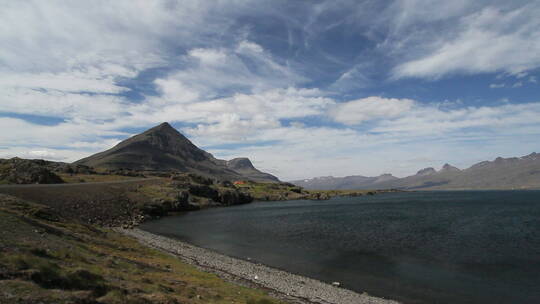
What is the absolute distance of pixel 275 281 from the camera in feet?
122

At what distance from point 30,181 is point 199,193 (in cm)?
8407

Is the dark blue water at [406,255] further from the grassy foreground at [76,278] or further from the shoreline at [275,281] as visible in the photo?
the grassy foreground at [76,278]

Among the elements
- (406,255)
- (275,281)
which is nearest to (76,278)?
(275,281)

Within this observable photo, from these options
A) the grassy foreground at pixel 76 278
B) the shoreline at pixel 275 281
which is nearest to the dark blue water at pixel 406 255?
the shoreline at pixel 275 281

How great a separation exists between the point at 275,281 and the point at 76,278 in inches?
927

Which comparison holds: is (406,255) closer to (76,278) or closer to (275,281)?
(275,281)

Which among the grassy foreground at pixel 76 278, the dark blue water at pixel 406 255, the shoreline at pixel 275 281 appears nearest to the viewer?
the grassy foreground at pixel 76 278

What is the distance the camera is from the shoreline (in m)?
31.5

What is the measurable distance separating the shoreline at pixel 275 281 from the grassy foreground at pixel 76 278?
3627 millimetres

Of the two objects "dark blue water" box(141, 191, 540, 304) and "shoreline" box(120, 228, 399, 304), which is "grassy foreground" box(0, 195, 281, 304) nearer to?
"shoreline" box(120, 228, 399, 304)

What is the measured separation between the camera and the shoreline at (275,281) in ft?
103

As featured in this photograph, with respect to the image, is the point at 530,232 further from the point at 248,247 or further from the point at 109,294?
the point at 109,294

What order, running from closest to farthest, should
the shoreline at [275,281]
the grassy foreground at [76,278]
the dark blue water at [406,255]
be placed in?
the grassy foreground at [76,278], the shoreline at [275,281], the dark blue water at [406,255]

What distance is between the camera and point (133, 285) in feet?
70.9
